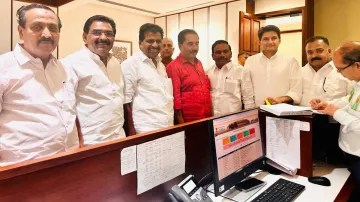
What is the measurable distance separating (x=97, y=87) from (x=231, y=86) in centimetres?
119

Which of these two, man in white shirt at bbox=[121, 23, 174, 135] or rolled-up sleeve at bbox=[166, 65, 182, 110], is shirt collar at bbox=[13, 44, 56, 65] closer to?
man in white shirt at bbox=[121, 23, 174, 135]

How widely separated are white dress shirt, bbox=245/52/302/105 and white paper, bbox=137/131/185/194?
1.34 m

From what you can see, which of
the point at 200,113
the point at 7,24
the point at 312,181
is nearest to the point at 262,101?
the point at 200,113

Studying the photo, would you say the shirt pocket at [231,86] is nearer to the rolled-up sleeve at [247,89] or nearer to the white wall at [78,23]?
the rolled-up sleeve at [247,89]

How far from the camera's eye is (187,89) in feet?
6.88

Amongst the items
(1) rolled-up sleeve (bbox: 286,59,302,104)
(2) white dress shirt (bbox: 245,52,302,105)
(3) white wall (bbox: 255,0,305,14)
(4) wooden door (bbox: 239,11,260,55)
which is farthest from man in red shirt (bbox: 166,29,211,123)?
(3) white wall (bbox: 255,0,305,14)

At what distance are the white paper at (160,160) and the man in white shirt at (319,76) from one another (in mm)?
1436

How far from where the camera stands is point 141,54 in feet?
6.12

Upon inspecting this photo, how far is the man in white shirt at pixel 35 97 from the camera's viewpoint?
1.16m

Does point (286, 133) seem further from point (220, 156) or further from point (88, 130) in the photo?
point (88, 130)

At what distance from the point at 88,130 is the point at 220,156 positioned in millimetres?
820

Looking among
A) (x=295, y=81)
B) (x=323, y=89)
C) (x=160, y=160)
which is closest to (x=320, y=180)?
(x=160, y=160)

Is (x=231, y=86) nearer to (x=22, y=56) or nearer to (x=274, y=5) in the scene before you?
(x=22, y=56)

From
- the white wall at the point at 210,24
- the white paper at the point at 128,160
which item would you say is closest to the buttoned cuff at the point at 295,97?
the white paper at the point at 128,160
